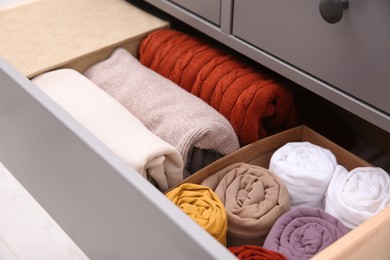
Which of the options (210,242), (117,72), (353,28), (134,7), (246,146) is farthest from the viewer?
(134,7)

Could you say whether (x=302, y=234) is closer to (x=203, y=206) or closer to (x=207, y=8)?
(x=203, y=206)

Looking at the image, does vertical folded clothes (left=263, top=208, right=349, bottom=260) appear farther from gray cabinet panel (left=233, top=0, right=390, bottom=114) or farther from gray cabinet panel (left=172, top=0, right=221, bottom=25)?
gray cabinet panel (left=172, top=0, right=221, bottom=25)

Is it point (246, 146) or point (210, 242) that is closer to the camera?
point (210, 242)

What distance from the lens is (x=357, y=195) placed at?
2.10 ft

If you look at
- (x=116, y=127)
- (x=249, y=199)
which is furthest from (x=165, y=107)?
(x=249, y=199)

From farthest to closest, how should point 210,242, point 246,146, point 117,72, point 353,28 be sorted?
point 117,72
point 246,146
point 353,28
point 210,242

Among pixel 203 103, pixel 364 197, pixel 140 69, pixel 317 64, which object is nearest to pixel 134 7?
pixel 140 69

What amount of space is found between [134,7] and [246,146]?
39cm

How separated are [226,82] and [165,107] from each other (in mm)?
96

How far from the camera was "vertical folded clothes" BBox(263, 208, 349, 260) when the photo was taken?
0.61 meters

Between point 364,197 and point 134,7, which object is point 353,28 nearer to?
point 364,197

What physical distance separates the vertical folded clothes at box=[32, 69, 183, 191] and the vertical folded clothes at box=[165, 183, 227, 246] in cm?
4

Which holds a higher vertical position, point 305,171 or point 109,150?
point 109,150

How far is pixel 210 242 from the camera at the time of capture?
41 cm
